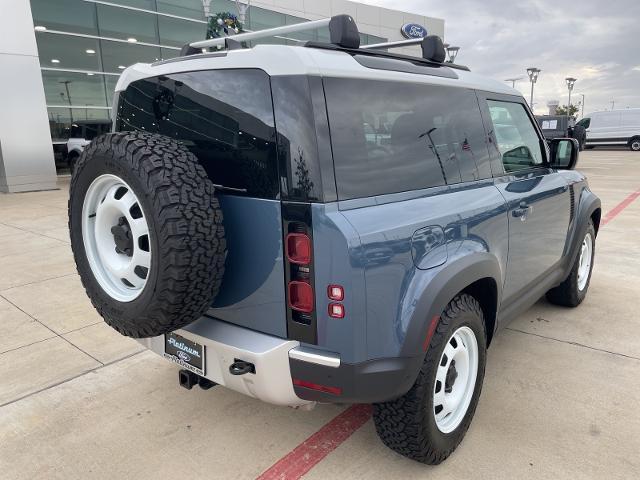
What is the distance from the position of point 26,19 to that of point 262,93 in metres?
13.3

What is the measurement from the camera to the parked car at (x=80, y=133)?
15.0 metres

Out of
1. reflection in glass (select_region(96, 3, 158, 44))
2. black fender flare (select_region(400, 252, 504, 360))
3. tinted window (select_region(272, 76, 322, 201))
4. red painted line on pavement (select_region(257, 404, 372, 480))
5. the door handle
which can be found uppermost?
reflection in glass (select_region(96, 3, 158, 44))

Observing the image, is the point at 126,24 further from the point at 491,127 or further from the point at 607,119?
the point at 607,119

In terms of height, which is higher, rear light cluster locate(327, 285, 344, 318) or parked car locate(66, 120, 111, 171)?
parked car locate(66, 120, 111, 171)

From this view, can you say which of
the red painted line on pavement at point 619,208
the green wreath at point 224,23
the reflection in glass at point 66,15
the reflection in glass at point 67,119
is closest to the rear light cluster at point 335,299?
the green wreath at point 224,23

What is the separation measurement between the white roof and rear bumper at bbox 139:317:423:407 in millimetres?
1062

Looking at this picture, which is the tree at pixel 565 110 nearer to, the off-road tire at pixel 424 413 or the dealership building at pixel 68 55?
the dealership building at pixel 68 55

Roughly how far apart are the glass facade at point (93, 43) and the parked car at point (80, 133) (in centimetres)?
13

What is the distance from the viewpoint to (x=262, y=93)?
1.98 m

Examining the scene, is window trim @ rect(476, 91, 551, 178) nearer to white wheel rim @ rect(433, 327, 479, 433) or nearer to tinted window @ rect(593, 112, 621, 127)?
white wheel rim @ rect(433, 327, 479, 433)

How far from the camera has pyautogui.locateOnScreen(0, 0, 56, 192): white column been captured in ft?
39.5

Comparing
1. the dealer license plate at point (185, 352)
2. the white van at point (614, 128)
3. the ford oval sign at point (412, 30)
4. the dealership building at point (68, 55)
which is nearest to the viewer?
the dealer license plate at point (185, 352)

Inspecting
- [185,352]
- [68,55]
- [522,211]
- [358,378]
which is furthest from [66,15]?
[358,378]

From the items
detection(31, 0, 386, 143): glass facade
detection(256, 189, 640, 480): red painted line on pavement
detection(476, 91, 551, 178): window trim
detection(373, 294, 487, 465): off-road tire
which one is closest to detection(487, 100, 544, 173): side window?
detection(476, 91, 551, 178): window trim
